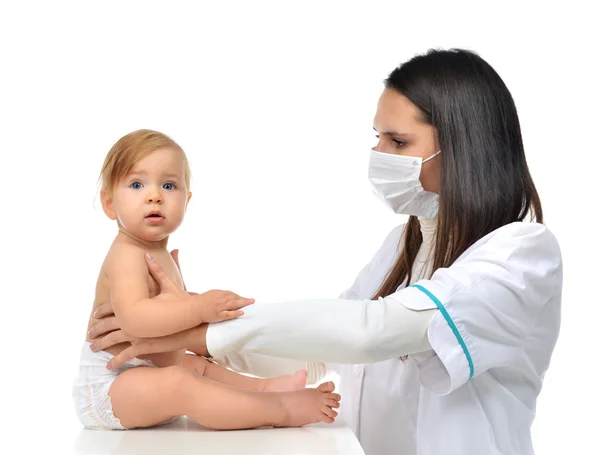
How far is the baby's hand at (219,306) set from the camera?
5.76ft

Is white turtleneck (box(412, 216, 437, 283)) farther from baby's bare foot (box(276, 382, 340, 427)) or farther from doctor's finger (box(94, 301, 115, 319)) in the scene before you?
doctor's finger (box(94, 301, 115, 319))

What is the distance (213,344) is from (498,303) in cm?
58

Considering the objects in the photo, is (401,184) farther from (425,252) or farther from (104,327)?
(104,327)

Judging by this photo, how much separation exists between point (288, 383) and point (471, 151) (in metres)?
0.68

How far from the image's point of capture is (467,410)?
6.28 ft

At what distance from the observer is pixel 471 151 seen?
199cm

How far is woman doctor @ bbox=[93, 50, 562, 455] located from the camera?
1748 mm

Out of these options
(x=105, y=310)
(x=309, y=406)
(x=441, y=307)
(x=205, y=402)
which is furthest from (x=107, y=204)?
(x=441, y=307)

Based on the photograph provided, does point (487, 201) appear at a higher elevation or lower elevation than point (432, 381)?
higher

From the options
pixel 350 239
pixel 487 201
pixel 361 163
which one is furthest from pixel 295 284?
pixel 487 201

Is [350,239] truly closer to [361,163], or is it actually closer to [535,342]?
[361,163]

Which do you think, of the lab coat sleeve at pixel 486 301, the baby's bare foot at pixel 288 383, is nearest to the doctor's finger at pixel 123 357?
the baby's bare foot at pixel 288 383

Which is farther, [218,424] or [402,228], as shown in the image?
[402,228]

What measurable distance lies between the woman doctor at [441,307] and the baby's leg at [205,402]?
63mm
